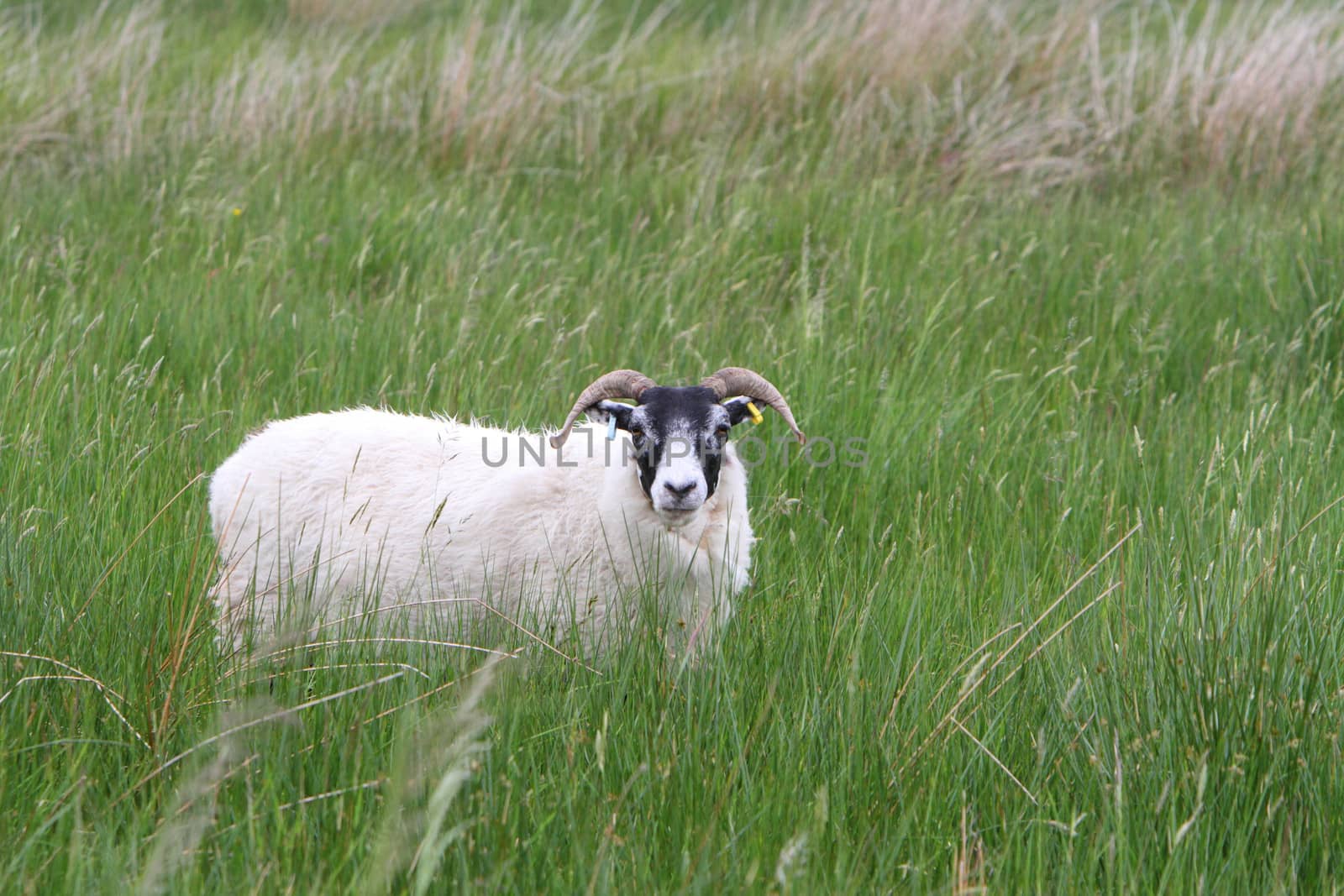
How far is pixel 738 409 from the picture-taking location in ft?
12.6

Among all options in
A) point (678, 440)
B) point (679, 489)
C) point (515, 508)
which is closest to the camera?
point (679, 489)

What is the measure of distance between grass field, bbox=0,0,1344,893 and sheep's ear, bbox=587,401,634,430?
65cm

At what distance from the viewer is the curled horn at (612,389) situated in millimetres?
3766

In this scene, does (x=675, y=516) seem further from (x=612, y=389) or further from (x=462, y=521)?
(x=462, y=521)

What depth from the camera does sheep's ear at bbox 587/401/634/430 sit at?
3.79 meters

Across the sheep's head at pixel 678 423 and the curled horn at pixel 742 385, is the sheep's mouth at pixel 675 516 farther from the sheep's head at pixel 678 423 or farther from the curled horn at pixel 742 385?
the curled horn at pixel 742 385

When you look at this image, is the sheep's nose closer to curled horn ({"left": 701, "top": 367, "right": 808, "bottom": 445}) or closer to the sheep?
the sheep

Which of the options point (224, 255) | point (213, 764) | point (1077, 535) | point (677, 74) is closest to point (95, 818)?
point (213, 764)

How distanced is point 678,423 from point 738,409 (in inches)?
11.4

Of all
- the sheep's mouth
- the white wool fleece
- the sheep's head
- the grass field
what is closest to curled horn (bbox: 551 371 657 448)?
the sheep's head

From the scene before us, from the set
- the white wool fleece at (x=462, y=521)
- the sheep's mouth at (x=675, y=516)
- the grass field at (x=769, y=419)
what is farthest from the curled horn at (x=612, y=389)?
the grass field at (x=769, y=419)

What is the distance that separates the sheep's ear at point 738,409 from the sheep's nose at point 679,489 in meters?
0.39

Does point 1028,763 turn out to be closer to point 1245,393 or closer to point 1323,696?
point 1323,696

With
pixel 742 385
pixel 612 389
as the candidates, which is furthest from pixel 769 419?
pixel 612 389
